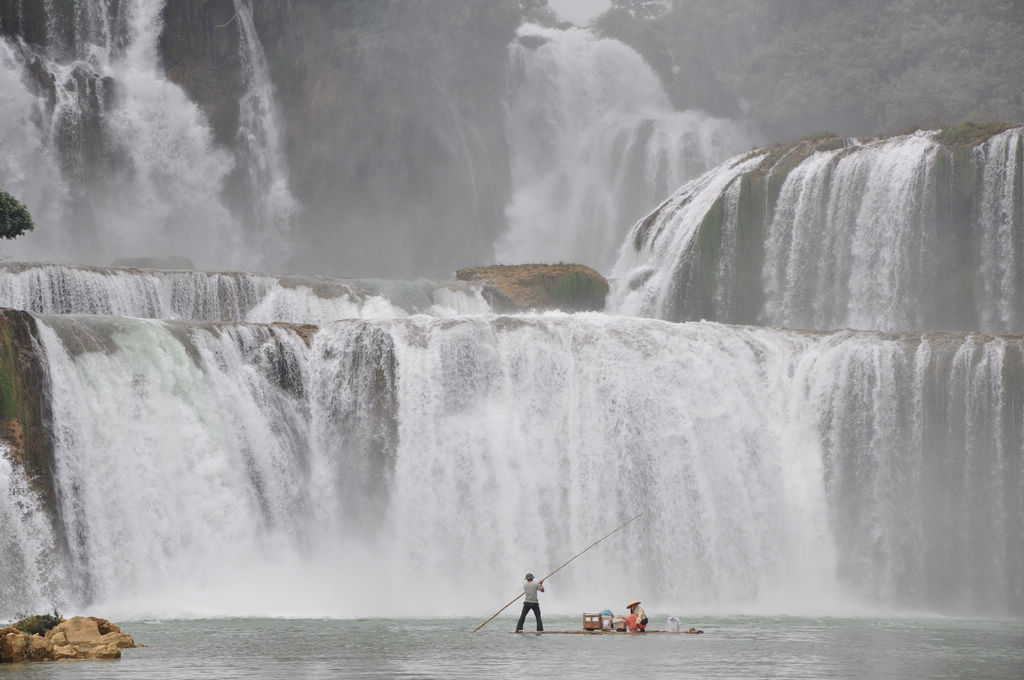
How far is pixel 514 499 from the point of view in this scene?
1134 inches

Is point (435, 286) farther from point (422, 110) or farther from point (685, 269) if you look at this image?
point (422, 110)

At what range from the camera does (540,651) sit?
18750 millimetres

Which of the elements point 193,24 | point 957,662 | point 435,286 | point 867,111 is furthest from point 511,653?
point 867,111

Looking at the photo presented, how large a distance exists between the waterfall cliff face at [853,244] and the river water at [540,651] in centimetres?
1407

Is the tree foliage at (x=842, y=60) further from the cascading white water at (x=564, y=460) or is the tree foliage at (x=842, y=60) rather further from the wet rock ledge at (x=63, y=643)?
the wet rock ledge at (x=63, y=643)

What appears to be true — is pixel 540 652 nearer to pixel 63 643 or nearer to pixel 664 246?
pixel 63 643

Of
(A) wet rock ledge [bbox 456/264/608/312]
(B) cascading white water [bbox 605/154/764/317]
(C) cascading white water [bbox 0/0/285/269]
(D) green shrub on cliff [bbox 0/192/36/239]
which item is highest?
(C) cascading white water [bbox 0/0/285/269]

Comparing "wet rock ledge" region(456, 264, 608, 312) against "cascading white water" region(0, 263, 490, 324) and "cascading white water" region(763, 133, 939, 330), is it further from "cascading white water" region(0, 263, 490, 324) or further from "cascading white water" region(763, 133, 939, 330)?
"cascading white water" region(763, 133, 939, 330)

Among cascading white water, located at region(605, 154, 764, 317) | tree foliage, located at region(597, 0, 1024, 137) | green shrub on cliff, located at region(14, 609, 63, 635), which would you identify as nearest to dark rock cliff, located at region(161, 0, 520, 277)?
tree foliage, located at region(597, 0, 1024, 137)

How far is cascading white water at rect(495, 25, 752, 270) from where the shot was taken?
57.2 metres

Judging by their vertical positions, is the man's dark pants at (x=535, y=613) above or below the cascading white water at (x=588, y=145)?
below

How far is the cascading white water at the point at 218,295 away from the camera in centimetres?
3147

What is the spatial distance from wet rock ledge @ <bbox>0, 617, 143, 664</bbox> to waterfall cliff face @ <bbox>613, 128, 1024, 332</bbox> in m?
24.8

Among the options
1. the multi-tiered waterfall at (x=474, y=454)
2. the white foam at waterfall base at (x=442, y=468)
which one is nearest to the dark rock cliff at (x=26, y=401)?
the multi-tiered waterfall at (x=474, y=454)
